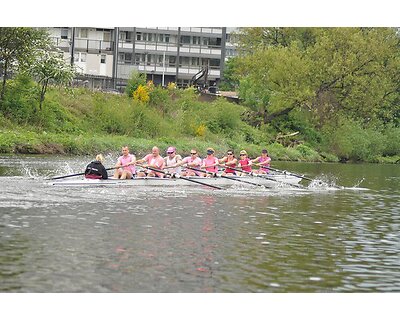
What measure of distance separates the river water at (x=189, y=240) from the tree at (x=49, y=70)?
15308 mm

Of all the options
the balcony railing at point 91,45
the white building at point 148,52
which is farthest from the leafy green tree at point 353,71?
the balcony railing at point 91,45

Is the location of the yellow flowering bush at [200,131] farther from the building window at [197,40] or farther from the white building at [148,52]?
the building window at [197,40]

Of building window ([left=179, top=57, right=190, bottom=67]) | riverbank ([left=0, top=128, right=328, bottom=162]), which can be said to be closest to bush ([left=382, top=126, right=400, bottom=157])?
riverbank ([left=0, top=128, right=328, bottom=162])

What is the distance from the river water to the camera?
11492 millimetres

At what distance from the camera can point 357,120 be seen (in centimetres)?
5494

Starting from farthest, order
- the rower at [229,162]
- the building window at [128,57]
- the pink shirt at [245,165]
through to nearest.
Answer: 1. the building window at [128,57]
2. the pink shirt at [245,165]
3. the rower at [229,162]

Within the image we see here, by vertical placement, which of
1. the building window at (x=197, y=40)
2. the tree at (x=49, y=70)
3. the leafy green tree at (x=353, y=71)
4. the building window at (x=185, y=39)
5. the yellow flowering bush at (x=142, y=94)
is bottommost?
the yellow flowering bush at (x=142, y=94)

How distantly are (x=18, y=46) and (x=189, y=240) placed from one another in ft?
80.2

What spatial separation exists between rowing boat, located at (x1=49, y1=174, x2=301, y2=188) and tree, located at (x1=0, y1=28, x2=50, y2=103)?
13606mm

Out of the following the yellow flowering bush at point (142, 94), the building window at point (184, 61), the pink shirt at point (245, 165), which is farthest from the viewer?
the building window at point (184, 61)

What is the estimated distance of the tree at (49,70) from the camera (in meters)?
39.1
